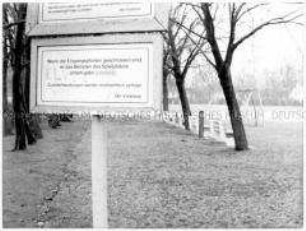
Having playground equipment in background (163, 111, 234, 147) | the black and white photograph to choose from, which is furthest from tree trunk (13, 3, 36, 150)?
playground equipment in background (163, 111, 234, 147)

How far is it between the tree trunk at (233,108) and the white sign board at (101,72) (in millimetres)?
9387

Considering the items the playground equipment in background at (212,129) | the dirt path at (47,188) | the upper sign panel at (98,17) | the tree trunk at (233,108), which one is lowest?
the dirt path at (47,188)

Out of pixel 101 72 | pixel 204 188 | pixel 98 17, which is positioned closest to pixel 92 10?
pixel 98 17

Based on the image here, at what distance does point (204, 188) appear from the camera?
8258mm

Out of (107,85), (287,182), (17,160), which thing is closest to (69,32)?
(107,85)

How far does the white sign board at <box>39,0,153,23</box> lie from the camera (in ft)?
13.6

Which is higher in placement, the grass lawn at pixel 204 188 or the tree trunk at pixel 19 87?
the tree trunk at pixel 19 87

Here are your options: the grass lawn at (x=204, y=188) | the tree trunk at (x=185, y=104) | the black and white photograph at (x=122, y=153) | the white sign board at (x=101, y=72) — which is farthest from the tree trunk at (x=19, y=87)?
the tree trunk at (x=185, y=104)

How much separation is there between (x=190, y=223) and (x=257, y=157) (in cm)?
697

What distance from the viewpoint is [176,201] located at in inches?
284

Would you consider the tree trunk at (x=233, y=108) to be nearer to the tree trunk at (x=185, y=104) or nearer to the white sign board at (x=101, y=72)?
the white sign board at (x=101, y=72)

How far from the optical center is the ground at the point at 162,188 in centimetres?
627

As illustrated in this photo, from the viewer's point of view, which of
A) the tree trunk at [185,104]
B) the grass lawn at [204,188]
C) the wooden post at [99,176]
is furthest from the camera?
the tree trunk at [185,104]

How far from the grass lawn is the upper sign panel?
115 inches
